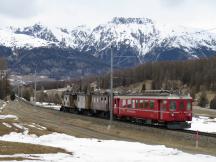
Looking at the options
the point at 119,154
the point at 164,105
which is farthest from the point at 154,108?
the point at 119,154

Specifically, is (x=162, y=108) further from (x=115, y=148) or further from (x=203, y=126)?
(x=203, y=126)

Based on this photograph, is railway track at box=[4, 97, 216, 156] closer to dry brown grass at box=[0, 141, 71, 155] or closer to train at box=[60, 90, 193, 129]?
train at box=[60, 90, 193, 129]

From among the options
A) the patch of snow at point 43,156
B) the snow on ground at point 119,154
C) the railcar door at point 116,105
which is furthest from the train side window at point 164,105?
the patch of snow at point 43,156

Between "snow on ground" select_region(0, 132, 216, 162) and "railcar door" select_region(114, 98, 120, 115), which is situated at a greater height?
"railcar door" select_region(114, 98, 120, 115)

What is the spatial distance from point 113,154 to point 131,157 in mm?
1578

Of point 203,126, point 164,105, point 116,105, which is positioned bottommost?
point 203,126

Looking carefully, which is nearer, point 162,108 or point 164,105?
point 164,105

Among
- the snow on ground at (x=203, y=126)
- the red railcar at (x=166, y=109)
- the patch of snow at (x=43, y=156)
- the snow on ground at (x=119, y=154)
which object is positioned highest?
the red railcar at (x=166, y=109)

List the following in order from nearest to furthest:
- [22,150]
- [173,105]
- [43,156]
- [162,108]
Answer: [43,156] → [22,150] → [173,105] → [162,108]

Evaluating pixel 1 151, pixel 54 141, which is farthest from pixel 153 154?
pixel 54 141

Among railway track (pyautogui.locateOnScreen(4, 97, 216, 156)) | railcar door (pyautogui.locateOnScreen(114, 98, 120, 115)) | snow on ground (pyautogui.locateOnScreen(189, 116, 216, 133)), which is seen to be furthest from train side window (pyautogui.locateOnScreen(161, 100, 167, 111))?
railcar door (pyautogui.locateOnScreen(114, 98, 120, 115))

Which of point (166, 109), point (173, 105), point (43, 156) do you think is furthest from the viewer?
point (173, 105)

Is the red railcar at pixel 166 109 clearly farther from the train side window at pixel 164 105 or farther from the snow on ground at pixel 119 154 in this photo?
the snow on ground at pixel 119 154

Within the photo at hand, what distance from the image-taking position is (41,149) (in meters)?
28.2
